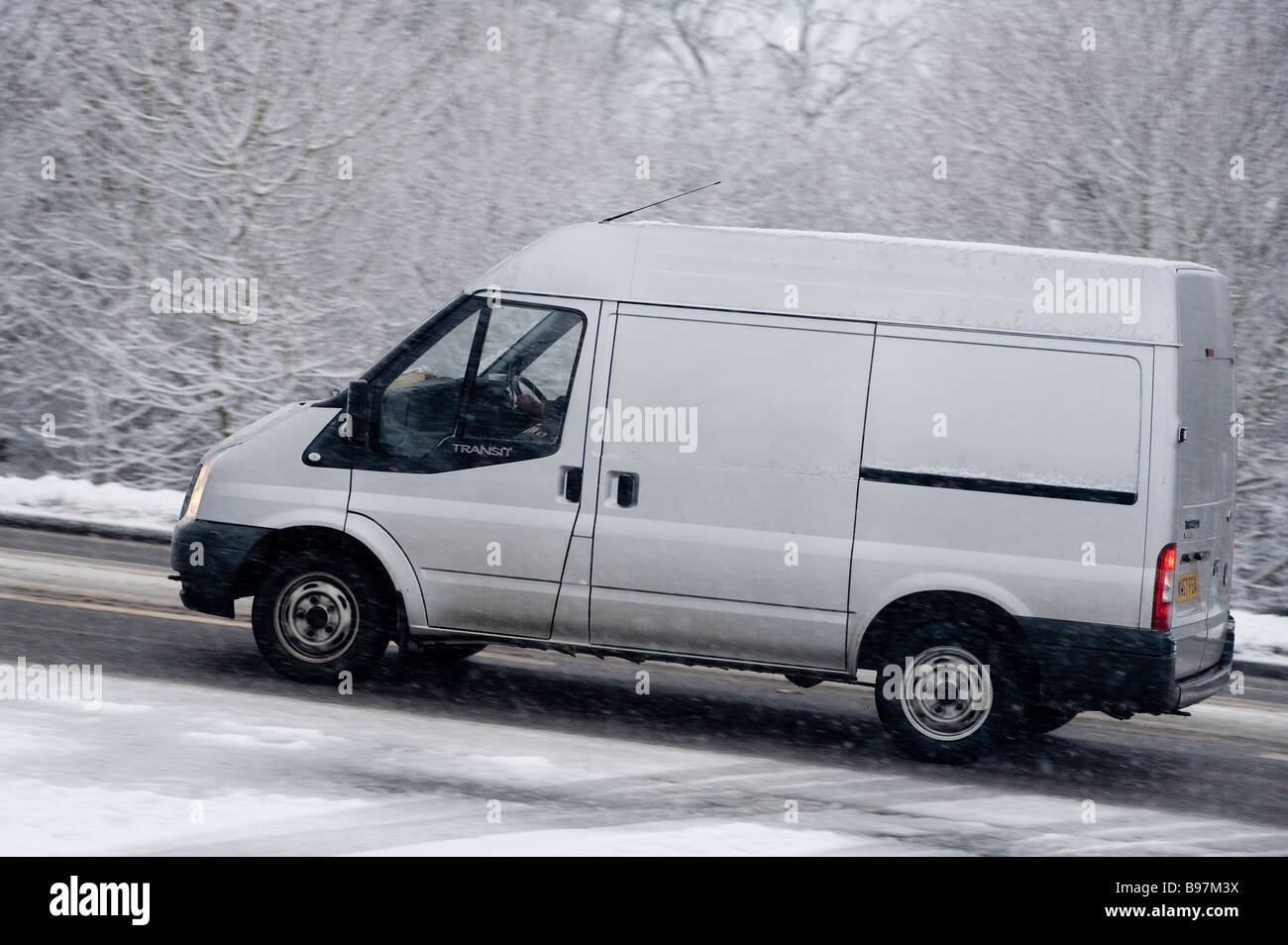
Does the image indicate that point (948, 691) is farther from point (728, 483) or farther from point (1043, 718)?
point (728, 483)

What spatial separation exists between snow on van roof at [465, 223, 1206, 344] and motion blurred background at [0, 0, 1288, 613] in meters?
10.2

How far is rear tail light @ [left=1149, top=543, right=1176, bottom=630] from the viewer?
666cm

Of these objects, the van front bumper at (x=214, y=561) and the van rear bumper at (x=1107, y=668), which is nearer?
the van rear bumper at (x=1107, y=668)

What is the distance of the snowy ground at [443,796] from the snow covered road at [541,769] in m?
0.02

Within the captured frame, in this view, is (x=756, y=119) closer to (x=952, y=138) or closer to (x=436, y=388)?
(x=952, y=138)

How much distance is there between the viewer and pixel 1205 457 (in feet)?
23.0

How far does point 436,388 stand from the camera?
7.31 metres

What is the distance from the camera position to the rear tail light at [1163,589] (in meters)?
6.66

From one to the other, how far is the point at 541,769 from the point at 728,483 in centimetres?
158

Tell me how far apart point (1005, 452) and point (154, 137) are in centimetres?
1381
